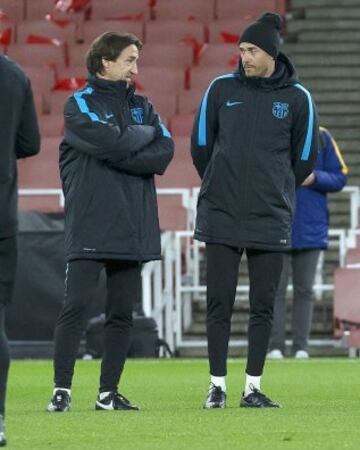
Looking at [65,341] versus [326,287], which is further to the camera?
[326,287]

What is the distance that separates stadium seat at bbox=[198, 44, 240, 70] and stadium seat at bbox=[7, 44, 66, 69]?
1.66 meters

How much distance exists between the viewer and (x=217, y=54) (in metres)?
20.6

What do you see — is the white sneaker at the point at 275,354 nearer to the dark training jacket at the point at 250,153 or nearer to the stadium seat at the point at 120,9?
the dark training jacket at the point at 250,153

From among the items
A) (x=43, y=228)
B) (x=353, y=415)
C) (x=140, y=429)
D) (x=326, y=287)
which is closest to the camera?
(x=140, y=429)

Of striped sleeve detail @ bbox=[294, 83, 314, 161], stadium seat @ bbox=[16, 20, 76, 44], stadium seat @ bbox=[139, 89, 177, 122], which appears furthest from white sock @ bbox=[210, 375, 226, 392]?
stadium seat @ bbox=[16, 20, 76, 44]

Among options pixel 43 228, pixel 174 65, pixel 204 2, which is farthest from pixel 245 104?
pixel 204 2

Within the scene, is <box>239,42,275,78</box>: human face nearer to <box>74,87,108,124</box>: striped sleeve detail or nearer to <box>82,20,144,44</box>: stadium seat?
<box>74,87,108,124</box>: striped sleeve detail

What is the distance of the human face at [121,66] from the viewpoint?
8.41 m

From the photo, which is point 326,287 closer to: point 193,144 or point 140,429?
point 193,144

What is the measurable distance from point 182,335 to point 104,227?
24.6 feet

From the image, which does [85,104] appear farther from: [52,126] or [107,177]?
[52,126]

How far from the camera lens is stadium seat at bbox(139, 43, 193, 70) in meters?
20.7

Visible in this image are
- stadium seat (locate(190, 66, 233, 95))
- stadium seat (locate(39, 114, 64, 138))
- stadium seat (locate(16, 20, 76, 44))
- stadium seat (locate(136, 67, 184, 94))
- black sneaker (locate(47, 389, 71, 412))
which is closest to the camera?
black sneaker (locate(47, 389, 71, 412))

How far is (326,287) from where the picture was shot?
1545 cm
